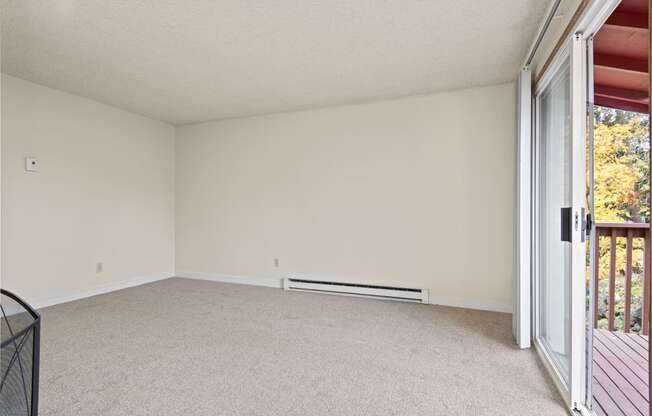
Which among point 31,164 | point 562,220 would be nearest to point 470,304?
point 562,220

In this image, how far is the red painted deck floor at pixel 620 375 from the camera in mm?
1778

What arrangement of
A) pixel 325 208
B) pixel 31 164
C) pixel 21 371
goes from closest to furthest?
pixel 21 371, pixel 31 164, pixel 325 208

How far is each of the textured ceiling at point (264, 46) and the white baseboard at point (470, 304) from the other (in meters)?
2.33

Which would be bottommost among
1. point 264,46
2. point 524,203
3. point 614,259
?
point 614,259

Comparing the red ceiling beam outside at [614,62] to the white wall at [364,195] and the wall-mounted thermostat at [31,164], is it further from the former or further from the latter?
the wall-mounted thermostat at [31,164]

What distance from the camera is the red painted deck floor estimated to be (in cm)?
178

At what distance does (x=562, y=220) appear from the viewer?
1.89m

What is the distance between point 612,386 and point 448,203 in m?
2.09

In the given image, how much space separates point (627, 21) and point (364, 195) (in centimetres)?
272

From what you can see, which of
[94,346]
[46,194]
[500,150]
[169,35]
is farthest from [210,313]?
[500,150]

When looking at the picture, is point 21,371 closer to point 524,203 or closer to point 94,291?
point 524,203

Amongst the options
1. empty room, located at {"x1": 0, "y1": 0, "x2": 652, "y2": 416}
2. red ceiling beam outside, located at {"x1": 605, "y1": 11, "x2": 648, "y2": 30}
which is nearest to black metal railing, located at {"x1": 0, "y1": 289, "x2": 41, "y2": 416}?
empty room, located at {"x1": 0, "y1": 0, "x2": 652, "y2": 416}

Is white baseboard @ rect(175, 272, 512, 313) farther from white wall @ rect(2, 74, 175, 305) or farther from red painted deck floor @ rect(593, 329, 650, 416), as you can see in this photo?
red painted deck floor @ rect(593, 329, 650, 416)

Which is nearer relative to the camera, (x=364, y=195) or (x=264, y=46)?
(x=264, y=46)
